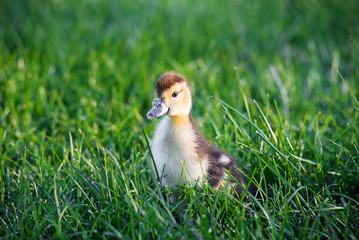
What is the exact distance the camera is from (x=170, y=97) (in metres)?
2.54

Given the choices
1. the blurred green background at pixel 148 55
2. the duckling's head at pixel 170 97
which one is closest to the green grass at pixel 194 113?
the blurred green background at pixel 148 55

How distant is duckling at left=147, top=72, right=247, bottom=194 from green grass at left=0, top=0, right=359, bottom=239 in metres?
0.12

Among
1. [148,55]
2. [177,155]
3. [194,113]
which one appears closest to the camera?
[177,155]

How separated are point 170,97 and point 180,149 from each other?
350 millimetres

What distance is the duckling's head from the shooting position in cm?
253

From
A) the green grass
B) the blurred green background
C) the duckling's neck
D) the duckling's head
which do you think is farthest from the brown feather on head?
the blurred green background

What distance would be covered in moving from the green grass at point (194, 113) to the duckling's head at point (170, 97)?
0.94 ft

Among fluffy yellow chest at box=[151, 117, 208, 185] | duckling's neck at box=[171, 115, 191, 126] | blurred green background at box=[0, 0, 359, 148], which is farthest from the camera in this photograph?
blurred green background at box=[0, 0, 359, 148]

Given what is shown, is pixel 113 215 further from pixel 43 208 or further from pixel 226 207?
pixel 226 207

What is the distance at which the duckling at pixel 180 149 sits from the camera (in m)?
2.49

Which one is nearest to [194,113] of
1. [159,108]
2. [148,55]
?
[148,55]

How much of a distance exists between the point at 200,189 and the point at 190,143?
30cm

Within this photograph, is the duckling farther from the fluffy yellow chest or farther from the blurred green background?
the blurred green background

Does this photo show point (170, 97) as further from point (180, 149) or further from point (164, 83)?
point (180, 149)
